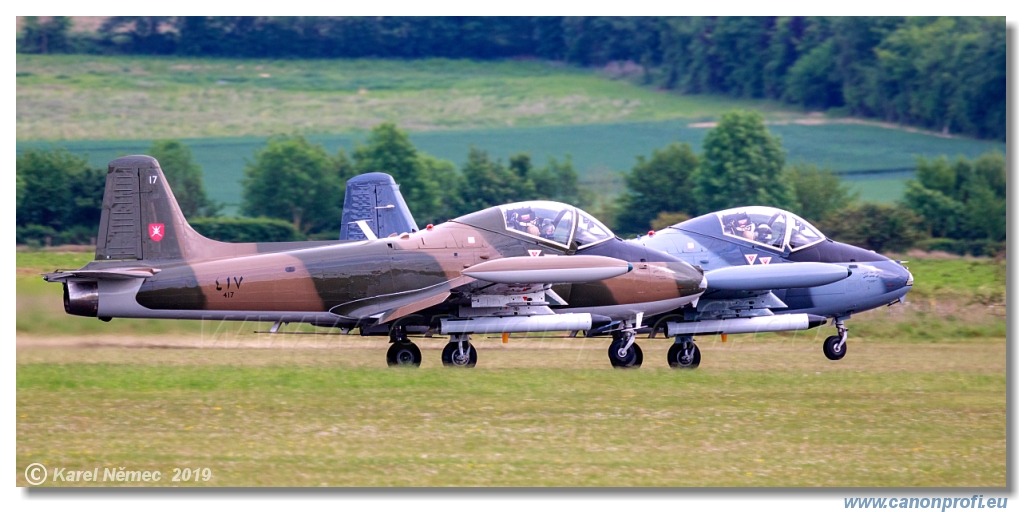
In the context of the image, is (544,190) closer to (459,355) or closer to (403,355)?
(403,355)

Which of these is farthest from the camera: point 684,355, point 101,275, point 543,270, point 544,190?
point 544,190

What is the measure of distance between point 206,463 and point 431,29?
37621 millimetres

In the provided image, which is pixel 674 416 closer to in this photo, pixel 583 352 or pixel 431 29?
pixel 583 352

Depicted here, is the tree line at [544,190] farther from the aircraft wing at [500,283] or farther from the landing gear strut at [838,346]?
the aircraft wing at [500,283]

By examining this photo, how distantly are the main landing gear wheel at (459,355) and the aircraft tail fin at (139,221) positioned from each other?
11.8 ft

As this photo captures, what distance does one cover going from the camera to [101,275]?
1662cm

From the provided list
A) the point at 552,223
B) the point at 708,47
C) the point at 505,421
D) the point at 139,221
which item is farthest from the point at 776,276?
the point at 708,47

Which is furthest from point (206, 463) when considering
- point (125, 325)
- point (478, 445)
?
point (125, 325)

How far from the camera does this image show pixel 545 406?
14.1 m

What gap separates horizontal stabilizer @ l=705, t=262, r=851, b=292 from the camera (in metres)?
18.3

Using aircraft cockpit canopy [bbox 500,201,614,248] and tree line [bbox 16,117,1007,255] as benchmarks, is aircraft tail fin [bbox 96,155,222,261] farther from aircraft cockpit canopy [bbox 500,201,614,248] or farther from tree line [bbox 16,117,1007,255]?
tree line [bbox 16,117,1007,255]

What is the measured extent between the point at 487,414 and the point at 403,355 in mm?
4296

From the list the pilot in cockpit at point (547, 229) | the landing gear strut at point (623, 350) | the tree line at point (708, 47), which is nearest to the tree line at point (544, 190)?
the tree line at point (708, 47)

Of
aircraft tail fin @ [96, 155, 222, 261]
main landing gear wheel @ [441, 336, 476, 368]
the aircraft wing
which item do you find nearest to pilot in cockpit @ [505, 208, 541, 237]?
the aircraft wing
